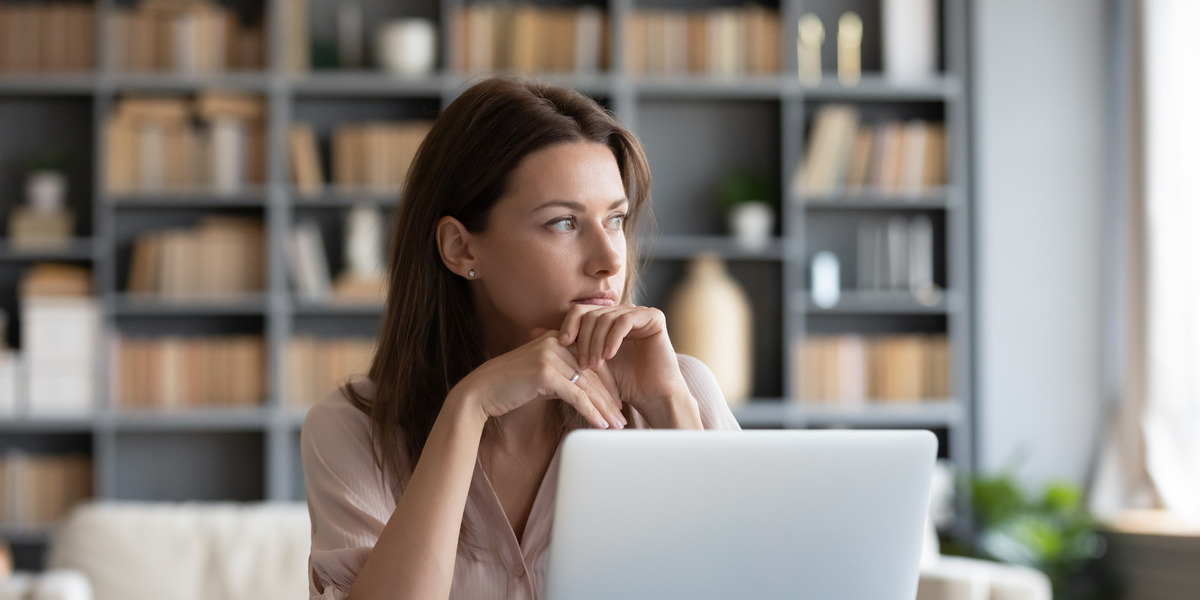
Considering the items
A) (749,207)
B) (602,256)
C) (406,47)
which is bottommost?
(602,256)

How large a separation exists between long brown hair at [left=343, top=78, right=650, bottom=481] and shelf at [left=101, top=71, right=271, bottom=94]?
109 inches

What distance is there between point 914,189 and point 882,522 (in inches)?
139

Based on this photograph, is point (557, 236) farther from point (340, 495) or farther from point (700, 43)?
point (700, 43)

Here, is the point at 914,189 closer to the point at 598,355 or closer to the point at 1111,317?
the point at 1111,317

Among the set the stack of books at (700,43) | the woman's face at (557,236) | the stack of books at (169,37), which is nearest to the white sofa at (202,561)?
the woman's face at (557,236)

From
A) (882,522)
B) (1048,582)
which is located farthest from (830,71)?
(882,522)

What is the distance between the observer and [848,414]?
414 centimetres

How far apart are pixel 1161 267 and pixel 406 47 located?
8.71 feet

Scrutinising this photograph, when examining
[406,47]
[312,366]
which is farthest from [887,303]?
[312,366]

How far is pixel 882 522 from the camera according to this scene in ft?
2.90

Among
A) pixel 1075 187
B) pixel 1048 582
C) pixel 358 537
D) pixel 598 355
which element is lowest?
pixel 1048 582

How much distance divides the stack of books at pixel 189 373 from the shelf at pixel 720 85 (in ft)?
5.53

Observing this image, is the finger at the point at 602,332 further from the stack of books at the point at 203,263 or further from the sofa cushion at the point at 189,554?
the stack of books at the point at 203,263

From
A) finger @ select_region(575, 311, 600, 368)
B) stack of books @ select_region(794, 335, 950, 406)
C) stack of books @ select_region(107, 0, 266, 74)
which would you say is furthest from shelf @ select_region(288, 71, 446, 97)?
finger @ select_region(575, 311, 600, 368)
